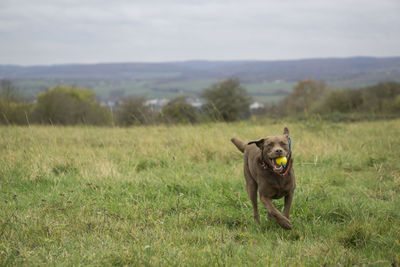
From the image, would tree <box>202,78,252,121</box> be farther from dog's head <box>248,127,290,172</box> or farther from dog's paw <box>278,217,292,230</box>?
dog's paw <box>278,217,292,230</box>

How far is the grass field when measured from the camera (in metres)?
3.20

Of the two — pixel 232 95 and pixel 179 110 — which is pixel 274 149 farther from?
pixel 232 95

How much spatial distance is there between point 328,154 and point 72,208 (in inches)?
231

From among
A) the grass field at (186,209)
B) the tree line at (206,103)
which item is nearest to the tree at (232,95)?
the tree line at (206,103)

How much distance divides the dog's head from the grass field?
0.82 metres

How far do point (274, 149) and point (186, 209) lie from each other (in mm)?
1646

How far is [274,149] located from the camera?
390cm

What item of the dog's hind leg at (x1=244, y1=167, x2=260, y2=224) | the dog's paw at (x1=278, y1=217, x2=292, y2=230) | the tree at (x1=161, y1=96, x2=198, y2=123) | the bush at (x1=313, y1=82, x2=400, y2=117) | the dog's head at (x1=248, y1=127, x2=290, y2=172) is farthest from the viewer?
the bush at (x1=313, y1=82, x2=400, y2=117)

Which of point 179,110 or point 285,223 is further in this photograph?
point 179,110

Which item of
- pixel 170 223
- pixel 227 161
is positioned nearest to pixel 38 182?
pixel 170 223

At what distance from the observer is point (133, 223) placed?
13.6 feet

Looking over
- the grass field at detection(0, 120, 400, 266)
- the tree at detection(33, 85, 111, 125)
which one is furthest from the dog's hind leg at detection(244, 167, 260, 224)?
the tree at detection(33, 85, 111, 125)

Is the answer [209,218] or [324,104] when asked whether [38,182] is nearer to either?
[209,218]

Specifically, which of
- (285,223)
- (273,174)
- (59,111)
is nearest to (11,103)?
(59,111)
